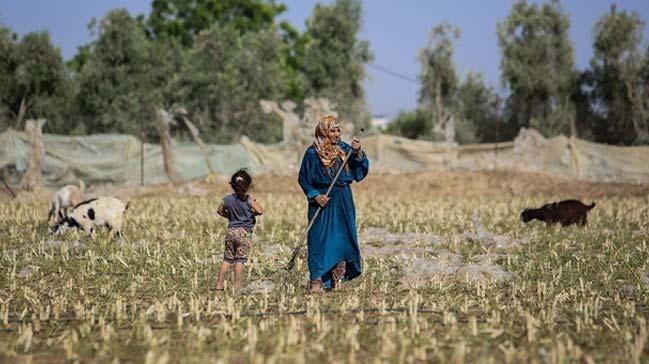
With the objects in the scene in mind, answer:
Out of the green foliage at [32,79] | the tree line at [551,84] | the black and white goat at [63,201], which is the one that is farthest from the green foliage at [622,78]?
the black and white goat at [63,201]

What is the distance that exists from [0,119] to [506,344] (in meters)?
30.0

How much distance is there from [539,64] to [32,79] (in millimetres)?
25332

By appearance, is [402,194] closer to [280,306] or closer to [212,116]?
[280,306]

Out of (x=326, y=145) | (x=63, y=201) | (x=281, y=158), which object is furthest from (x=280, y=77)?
(x=326, y=145)

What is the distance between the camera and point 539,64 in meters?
43.7

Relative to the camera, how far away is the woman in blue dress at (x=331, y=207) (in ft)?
26.3

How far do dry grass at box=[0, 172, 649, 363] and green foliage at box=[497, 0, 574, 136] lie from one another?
30.5 m

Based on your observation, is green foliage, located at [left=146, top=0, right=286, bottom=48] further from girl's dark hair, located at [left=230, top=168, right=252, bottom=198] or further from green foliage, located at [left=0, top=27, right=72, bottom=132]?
girl's dark hair, located at [left=230, top=168, right=252, bottom=198]

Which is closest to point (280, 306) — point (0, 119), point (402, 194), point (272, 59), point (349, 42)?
point (402, 194)

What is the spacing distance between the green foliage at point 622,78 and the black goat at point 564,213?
27338mm

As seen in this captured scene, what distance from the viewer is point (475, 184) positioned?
80.3 ft

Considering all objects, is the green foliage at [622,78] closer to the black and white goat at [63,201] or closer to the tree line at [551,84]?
the tree line at [551,84]

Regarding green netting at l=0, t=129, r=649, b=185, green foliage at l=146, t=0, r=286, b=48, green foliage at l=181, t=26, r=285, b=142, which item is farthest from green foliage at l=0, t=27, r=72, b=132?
green foliage at l=146, t=0, r=286, b=48

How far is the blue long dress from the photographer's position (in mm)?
8000
